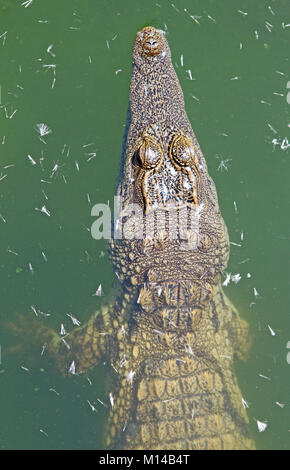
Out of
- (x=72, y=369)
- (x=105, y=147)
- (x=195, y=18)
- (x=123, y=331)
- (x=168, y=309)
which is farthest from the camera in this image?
(x=195, y=18)

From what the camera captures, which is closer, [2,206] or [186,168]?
[186,168]

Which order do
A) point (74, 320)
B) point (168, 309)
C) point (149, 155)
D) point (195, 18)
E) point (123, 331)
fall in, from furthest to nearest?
point (195, 18)
point (74, 320)
point (123, 331)
point (168, 309)
point (149, 155)

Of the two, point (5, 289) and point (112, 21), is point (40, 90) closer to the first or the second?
point (112, 21)

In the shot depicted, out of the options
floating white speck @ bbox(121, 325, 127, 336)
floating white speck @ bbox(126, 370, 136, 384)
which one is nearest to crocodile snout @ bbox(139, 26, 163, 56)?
floating white speck @ bbox(121, 325, 127, 336)

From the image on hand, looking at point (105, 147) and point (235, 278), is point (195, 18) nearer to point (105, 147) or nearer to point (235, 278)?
point (105, 147)

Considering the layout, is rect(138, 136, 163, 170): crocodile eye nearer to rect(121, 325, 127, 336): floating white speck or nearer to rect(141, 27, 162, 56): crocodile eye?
rect(141, 27, 162, 56): crocodile eye

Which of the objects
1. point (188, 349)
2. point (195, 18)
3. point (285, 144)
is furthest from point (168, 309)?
point (195, 18)
